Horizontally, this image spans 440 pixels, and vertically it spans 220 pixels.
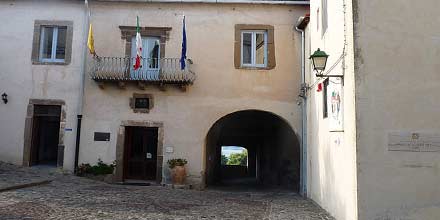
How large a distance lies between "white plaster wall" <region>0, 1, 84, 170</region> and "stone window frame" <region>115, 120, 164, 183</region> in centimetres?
132

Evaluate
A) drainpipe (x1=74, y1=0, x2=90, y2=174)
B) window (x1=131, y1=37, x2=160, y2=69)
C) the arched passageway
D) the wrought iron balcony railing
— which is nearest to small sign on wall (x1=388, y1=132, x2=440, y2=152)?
Answer: the arched passageway

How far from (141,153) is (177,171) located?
169 centimetres

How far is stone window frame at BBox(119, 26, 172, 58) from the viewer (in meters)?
12.2

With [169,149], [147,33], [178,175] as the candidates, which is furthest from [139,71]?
[178,175]

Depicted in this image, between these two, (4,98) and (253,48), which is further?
(253,48)

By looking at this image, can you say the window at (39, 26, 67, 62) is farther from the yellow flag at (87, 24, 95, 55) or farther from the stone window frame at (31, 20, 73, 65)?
the yellow flag at (87, 24, 95, 55)

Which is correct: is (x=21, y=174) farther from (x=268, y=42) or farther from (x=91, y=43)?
(x=268, y=42)

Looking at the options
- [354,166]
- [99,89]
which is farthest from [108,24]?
[354,166]

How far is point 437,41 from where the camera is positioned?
6.33 metres

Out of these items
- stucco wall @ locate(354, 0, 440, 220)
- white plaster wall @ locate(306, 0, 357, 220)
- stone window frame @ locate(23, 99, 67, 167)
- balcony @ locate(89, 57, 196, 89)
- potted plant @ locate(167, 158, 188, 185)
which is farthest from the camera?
stone window frame @ locate(23, 99, 67, 167)

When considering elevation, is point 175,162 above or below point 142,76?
below

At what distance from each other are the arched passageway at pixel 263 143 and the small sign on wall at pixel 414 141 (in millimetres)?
5913

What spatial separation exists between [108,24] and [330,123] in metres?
7.52

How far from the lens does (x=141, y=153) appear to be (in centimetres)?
1263
